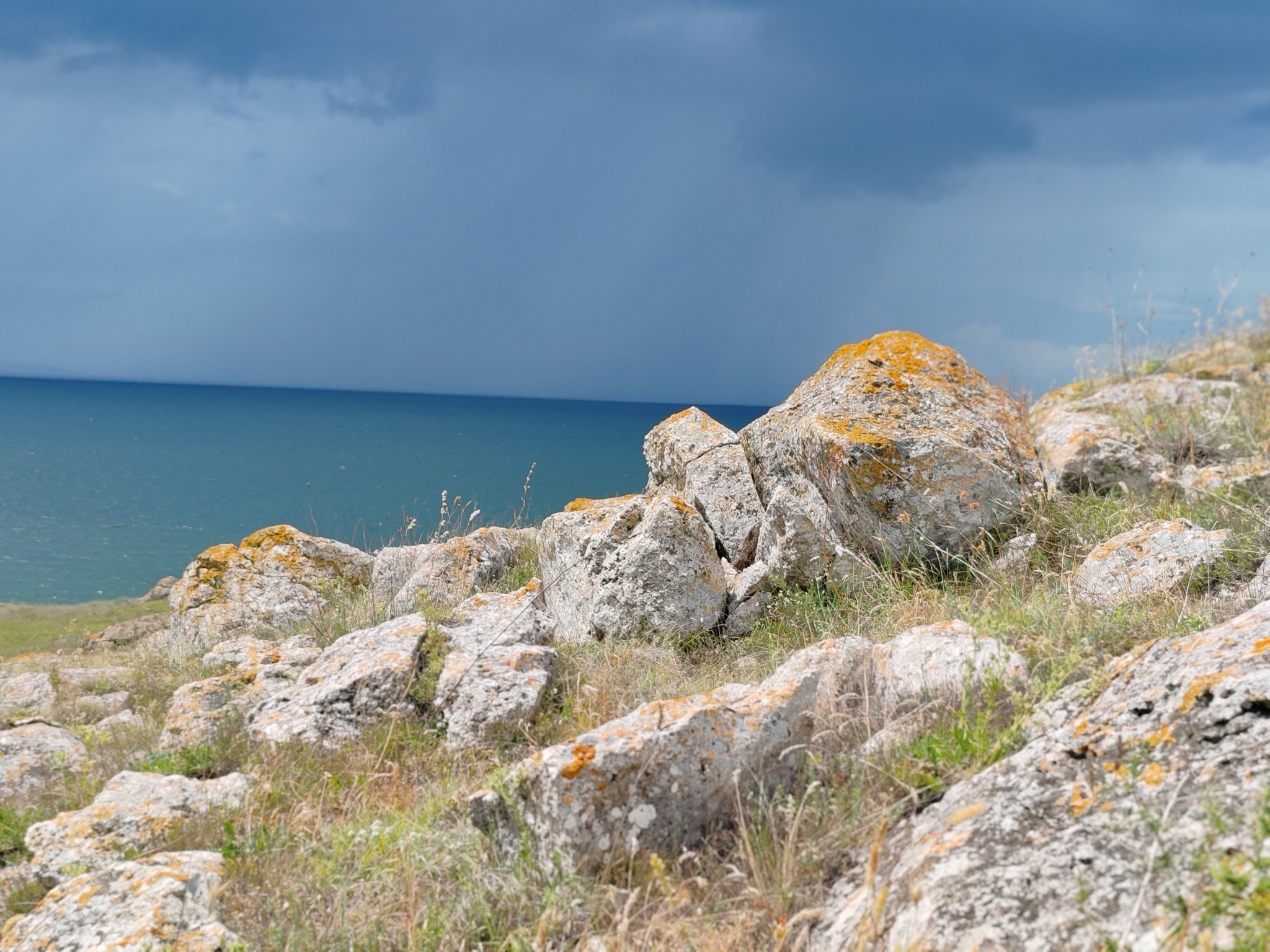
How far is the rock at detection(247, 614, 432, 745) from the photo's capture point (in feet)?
17.0

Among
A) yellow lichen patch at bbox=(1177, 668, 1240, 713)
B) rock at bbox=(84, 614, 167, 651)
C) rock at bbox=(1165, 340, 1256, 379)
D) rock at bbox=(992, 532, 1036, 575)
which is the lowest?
rock at bbox=(84, 614, 167, 651)

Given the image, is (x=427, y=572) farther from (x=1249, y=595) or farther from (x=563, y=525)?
(x=1249, y=595)

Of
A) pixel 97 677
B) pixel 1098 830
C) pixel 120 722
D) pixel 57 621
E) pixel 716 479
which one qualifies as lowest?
pixel 57 621

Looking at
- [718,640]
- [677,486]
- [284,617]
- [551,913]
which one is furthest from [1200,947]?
[284,617]

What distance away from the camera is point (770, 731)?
3812 mm

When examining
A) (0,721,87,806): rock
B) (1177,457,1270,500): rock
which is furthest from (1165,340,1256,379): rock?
(0,721,87,806): rock

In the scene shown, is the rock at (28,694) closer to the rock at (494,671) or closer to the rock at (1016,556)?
the rock at (494,671)

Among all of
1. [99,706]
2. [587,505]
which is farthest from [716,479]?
[99,706]

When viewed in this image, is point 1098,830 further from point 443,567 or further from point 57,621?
point 57,621

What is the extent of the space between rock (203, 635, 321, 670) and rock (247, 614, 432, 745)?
135 cm

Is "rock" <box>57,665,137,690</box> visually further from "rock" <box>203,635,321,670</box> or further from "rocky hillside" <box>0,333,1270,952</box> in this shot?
"rock" <box>203,635,321,670</box>

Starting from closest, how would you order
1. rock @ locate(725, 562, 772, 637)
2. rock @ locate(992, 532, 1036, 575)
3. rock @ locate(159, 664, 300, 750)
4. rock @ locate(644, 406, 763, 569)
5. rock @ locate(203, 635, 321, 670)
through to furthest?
rock @ locate(159, 664, 300, 750) → rock @ locate(992, 532, 1036, 575) → rock @ locate(203, 635, 321, 670) → rock @ locate(725, 562, 772, 637) → rock @ locate(644, 406, 763, 569)

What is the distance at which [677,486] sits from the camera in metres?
9.76

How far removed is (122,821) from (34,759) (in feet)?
7.39
